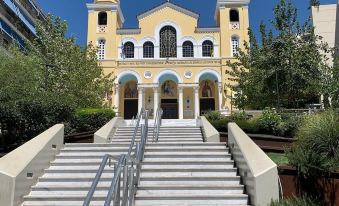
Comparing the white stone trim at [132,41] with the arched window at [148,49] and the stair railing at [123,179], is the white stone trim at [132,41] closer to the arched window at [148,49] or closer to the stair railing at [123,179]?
the arched window at [148,49]

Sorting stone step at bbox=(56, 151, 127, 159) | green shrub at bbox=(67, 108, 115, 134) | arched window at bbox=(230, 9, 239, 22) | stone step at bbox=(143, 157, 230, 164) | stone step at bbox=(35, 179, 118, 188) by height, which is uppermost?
arched window at bbox=(230, 9, 239, 22)

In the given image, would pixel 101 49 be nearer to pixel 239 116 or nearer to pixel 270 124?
pixel 239 116

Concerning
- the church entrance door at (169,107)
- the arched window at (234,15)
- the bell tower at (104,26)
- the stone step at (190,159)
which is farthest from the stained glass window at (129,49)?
the stone step at (190,159)

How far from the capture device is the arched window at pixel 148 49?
40.9m

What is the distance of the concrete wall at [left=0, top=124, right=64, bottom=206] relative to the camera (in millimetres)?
7801

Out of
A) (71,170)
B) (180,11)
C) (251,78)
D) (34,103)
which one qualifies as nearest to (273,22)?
(251,78)

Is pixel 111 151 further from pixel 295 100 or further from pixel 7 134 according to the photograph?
pixel 295 100

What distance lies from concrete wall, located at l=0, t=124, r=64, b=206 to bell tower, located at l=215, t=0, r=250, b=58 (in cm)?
3080

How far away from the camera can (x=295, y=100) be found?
72.6ft

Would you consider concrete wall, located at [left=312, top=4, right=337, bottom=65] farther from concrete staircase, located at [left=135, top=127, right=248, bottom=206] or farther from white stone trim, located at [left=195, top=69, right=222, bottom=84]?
concrete staircase, located at [left=135, top=127, right=248, bottom=206]

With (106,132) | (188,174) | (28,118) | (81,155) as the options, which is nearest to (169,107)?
(106,132)

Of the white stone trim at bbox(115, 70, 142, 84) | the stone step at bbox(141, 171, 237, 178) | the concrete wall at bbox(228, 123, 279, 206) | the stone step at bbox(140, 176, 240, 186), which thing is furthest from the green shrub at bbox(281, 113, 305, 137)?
the white stone trim at bbox(115, 70, 142, 84)

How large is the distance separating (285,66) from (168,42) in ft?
70.7

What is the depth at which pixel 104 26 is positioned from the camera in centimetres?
4109
